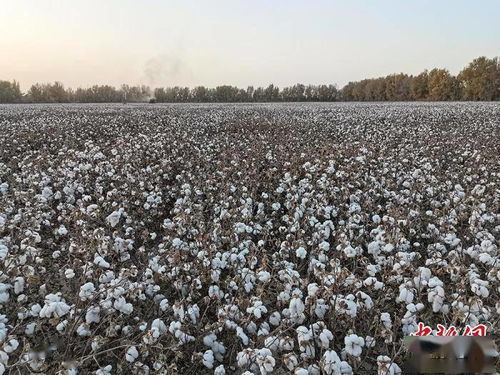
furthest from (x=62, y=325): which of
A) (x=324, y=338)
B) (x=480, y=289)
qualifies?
(x=480, y=289)

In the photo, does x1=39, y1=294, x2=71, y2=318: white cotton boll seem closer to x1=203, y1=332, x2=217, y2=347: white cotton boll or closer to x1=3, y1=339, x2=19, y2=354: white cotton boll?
x1=3, y1=339, x2=19, y2=354: white cotton boll

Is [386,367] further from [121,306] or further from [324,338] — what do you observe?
[121,306]

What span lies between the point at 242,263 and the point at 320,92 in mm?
103710

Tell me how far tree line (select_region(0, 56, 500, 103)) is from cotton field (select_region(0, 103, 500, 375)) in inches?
3047

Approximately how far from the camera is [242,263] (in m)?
4.77

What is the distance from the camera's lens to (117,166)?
10234 millimetres

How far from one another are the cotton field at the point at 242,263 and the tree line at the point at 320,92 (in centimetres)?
7740

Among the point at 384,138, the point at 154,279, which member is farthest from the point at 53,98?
the point at 154,279

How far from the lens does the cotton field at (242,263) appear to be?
328 centimetres

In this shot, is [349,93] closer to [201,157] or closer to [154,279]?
[201,157]

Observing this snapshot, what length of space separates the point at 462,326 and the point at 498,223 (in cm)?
405

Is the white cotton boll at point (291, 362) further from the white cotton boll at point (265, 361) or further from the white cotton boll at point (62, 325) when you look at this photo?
the white cotton boll at point (62, 325)

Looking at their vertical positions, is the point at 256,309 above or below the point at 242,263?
above

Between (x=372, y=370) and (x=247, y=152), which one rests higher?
(x=247, y=152)
